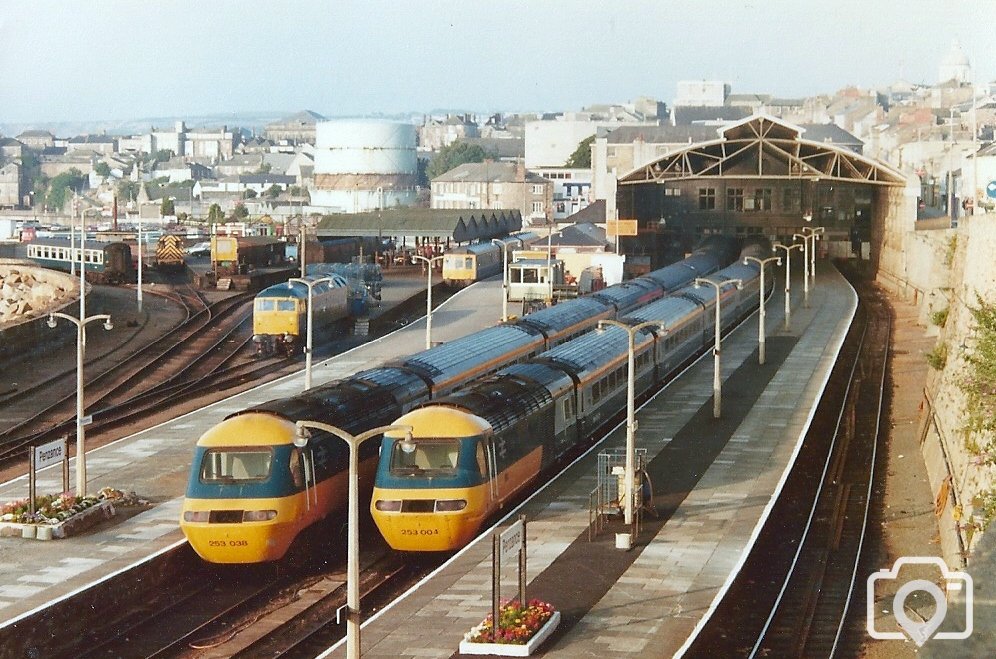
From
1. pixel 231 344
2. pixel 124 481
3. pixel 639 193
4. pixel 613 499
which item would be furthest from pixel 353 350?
pixel 639 193

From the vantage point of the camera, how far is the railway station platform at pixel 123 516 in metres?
27.7

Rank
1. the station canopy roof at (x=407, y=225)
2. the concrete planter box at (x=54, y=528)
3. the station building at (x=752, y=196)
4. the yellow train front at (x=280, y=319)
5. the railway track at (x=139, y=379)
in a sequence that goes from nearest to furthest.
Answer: the concrete planter box at (x=54, y=528)
the railway track at (x=139, y=379)
the yellow train front at (x=280, y=319)
the station building at (x=752, y=196)
the station canopy roof at (x=407, y=225)

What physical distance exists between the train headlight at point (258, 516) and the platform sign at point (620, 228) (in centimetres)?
6928

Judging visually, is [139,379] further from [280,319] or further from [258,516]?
[258,516]

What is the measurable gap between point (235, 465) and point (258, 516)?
1161 mm

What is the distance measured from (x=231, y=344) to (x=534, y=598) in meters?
44.5

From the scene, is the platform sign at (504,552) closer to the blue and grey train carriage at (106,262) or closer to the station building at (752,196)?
the blue and grey train carriage at (106,262)

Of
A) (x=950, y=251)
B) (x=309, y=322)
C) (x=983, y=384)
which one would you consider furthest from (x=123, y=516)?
(x=950, y=251)

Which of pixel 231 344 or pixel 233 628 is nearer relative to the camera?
pixel 233 628

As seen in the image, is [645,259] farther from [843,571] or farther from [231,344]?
[843,571]

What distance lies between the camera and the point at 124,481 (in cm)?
3731

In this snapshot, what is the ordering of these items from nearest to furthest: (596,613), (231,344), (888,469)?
(596,613), (888,469), (231,344)
